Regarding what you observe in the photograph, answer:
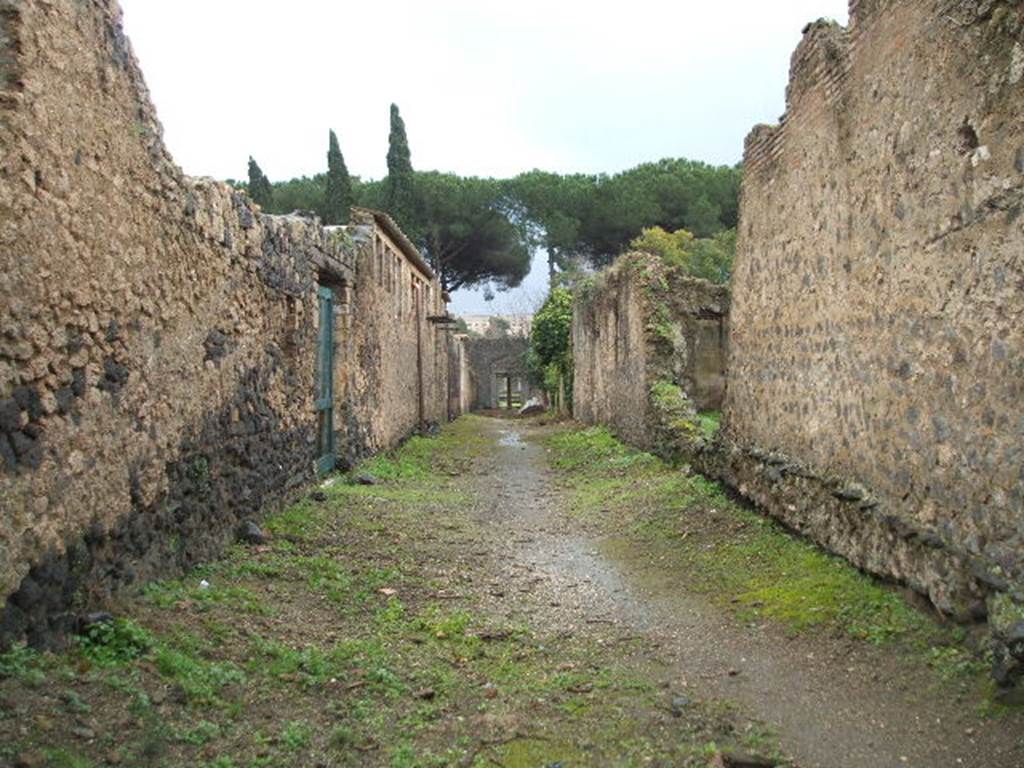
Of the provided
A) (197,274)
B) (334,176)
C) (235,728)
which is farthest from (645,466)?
(334,176)

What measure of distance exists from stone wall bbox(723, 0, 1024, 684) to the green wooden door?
5.18 m

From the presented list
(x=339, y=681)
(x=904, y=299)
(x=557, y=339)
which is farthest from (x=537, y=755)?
(x=557, y=339)

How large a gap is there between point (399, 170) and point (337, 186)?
11.0ft

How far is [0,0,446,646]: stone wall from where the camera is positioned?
3807mm

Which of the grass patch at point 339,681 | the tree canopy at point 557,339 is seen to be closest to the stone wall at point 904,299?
the grass patch at point 339,681

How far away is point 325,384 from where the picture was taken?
35.9ft

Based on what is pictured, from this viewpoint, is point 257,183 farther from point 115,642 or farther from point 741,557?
point 115,642

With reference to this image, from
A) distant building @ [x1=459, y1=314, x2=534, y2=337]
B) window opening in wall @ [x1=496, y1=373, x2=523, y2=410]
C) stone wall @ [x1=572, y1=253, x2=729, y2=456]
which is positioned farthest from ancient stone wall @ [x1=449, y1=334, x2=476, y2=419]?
stone wall @ [x1=572, y1=253, x2=729, y2=456]

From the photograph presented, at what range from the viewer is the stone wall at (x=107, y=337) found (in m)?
3.81

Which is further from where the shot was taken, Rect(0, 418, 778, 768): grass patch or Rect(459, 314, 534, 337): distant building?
Rect(459, 314, 534, 337): distant building

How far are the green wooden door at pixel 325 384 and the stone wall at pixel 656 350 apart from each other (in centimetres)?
438

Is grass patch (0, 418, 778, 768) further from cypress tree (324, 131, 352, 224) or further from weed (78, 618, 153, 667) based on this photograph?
cypress tree (324, 131, 352, 224)

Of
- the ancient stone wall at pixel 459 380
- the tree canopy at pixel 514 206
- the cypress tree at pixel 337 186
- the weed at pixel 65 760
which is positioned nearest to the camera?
the weed at pixel 65 760

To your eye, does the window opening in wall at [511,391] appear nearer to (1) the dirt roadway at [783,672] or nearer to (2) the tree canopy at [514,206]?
(2) the tree canopy at [514,206]
